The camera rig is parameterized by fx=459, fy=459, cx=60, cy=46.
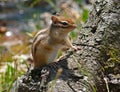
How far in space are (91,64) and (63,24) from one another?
1.68 ft

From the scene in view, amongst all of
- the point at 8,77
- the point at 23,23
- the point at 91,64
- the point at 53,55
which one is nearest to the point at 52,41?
the point at 53,55

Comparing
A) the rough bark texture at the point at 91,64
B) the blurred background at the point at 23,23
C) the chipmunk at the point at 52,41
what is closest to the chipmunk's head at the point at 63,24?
the chipmunk at the point at 52,41

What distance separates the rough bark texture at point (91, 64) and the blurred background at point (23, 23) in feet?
3.61

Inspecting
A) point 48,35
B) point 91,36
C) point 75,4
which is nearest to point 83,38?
point 91,36

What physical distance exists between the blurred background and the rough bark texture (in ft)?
3.61

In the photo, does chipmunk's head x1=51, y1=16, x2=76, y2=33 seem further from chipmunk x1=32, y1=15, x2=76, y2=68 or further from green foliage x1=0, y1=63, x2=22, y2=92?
green foliage x1=0, y1=63, x2=22, y2=92

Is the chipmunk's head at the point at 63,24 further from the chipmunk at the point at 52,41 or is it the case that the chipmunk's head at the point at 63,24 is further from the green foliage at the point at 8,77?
the green foliage at the point at 8,77

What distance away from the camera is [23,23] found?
1153 cm

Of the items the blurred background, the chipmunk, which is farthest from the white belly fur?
the blurred background

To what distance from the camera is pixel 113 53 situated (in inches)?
157

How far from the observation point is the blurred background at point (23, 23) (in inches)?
243

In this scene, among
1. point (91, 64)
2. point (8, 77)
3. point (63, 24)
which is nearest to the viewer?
point (91, 64)

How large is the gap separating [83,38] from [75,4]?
5.03m

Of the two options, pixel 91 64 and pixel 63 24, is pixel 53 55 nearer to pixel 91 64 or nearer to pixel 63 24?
pixel 63 24
